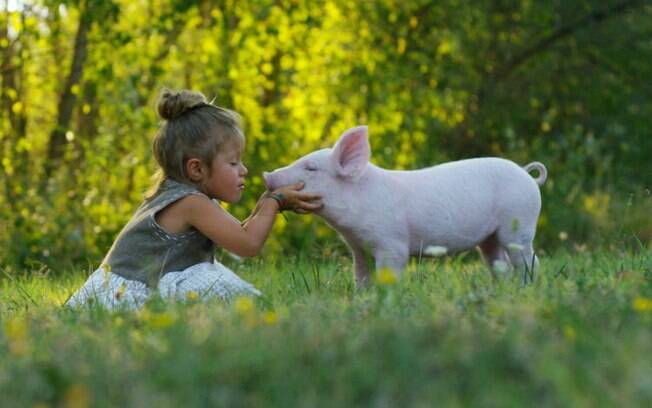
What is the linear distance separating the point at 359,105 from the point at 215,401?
834cm

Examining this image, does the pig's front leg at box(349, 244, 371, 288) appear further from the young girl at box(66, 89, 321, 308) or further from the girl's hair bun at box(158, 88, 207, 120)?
the girl's hair bun at box(158, 88, 207, 120)

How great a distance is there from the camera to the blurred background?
8773 millimetres

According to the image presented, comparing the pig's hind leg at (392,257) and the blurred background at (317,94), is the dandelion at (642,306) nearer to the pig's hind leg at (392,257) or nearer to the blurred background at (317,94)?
the pig's hind leg at (392,257)

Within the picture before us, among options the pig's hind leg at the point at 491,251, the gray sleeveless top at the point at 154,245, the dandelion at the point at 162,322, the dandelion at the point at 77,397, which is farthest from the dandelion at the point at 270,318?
the pig's hind leg at the point at 491,251

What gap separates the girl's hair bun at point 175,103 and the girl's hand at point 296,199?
2.30 ft

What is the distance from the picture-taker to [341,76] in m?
10.6

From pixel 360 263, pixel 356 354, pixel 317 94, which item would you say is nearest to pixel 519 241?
pixel 360 263

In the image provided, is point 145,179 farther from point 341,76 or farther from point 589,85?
point 589,85

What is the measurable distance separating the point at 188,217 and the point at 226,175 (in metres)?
0.29

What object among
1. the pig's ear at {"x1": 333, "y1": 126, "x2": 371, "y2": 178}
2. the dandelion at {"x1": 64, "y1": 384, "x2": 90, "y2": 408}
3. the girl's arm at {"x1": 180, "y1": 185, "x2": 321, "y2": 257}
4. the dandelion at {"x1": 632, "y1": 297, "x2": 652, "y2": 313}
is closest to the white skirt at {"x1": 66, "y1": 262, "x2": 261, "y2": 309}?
the girl's arm at {"x1": 180, "y1": 185, "x2": 321, "y2": 257}

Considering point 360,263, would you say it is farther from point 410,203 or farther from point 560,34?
point 560,34

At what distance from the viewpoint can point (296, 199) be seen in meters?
4.68

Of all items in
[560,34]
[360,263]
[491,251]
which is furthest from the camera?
[560,34]

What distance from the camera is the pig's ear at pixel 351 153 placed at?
4.70m
